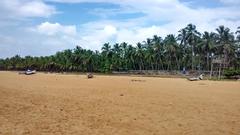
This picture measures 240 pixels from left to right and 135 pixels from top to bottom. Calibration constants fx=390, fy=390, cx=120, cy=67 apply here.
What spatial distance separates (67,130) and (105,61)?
94.5 metres

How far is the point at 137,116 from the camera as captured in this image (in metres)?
14.8

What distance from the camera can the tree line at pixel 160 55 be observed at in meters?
81.1

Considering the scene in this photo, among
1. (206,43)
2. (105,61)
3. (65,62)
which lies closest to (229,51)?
(206,43)

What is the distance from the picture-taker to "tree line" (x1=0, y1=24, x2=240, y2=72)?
81.1 metres

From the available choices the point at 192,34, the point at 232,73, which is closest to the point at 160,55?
the point at 192,34

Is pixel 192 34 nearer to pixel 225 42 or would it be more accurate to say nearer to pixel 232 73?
pixel 225 42

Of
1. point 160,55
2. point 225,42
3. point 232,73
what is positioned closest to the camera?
point 232,73

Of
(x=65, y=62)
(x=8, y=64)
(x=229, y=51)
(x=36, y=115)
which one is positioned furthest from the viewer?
(x=8, y=64)

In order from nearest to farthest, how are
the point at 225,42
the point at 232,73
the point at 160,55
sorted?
the point at 232,73 → the point at 225,42 → the point at 160,55

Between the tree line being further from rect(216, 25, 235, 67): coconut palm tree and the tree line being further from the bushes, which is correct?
the bushes

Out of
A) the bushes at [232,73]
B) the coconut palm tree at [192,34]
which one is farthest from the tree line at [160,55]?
the bushes at [232,73]

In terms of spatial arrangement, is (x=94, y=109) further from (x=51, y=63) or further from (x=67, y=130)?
(x=51, y=63)

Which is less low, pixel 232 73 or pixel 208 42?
pixel 208 42

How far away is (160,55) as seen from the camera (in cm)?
9750
